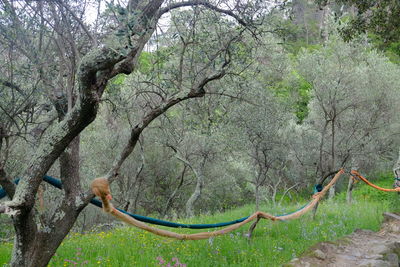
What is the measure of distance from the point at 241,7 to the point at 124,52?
11.5ft

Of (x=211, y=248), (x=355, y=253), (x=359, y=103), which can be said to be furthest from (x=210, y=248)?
(x=359, y=103)

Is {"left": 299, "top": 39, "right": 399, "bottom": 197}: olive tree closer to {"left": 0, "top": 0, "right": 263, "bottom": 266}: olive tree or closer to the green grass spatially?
the green grass

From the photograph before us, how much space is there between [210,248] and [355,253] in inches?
108

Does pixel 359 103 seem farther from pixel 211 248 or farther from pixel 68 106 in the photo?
pixel 68 106

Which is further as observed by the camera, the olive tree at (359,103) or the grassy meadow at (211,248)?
the olive tree at (359,103)

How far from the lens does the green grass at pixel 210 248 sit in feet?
20.3

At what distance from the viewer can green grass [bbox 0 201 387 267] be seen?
6176mm

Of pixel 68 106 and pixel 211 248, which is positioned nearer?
pixel 68 106

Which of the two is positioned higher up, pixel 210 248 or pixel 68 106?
pixel 68 106

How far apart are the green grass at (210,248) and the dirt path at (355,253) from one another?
334mm

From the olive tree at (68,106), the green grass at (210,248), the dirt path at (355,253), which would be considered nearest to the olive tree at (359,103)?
the green grass at (210,248)

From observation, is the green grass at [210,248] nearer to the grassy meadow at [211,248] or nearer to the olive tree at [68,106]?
the grassy meadow at [211,248]

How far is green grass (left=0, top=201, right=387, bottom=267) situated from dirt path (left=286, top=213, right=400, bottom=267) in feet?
1.09

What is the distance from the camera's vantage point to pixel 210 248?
7062 mm
